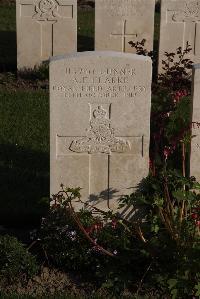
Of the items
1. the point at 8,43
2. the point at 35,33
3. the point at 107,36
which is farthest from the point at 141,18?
the point at 8,43

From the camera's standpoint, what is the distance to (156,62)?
11266mm

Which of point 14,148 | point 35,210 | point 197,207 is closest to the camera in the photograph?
point 197,207

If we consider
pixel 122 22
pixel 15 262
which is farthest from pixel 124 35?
pixel 15 262

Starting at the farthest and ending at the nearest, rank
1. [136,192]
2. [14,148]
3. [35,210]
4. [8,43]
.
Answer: [8,43] → [14,148] → [35,210] → [136,192]

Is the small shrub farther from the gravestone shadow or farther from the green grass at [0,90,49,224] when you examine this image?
the gravestone shadow

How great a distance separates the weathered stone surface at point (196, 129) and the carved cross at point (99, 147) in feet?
1.39

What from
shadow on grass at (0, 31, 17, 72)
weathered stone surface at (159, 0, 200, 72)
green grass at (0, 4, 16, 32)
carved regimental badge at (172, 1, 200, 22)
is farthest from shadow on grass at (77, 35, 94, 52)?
carved regimental badge at (172, 1, 200, 22)

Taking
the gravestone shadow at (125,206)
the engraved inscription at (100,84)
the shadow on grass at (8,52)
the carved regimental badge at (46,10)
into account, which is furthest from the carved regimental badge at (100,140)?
the shadow on grass at (8,52)

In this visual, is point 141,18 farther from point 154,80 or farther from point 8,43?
point 8,43

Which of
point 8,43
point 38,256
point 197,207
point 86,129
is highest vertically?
point 8,43

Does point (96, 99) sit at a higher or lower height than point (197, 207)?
higher

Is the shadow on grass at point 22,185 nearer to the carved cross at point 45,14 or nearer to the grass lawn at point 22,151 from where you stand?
the grass lawn at point 22,151

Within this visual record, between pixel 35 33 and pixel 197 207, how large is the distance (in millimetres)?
6262

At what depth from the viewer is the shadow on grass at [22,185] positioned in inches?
247
